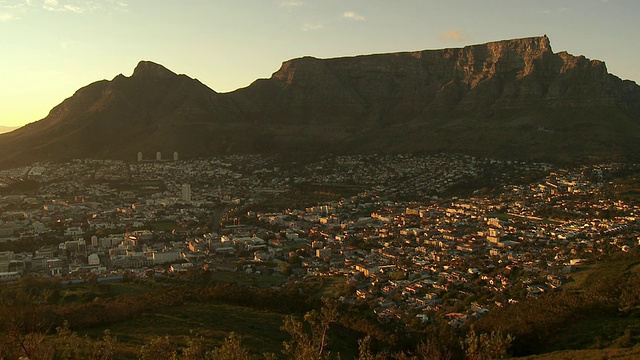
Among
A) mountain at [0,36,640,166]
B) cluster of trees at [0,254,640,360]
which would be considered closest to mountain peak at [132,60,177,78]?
mountain at [0,36,640,166]

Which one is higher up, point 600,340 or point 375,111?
point 375,111

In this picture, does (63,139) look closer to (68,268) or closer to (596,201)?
(68,268)

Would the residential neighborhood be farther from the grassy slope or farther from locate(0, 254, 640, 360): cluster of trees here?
the grassy slope

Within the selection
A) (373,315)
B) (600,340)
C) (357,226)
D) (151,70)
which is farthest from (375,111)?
(600,340)

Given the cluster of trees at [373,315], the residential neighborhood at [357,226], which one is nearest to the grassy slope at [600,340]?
the cluster of trees at [373,315]

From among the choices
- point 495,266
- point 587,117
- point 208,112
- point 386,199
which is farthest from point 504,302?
point 208,112

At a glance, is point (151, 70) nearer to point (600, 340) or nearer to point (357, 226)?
point (357, 226)
